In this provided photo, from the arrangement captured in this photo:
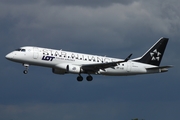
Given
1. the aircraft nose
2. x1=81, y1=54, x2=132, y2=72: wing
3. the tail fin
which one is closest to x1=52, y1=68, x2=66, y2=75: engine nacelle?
x1=81, y1=54, x2=132, y2=72: wing

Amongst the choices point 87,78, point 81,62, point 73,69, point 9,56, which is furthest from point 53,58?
point 87,78

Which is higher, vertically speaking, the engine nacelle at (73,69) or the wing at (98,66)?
the wing at (98,66)

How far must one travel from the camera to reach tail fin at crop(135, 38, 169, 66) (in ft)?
359

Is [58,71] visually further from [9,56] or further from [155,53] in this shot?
[155,53]

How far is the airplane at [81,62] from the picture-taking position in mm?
96438

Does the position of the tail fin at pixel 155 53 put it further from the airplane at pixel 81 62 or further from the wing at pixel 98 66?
the wing at pixel 98 66

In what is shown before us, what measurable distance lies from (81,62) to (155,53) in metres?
18.2

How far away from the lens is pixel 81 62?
3930 inches

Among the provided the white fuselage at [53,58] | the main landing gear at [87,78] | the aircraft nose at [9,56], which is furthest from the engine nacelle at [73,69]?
the aircraft nose at [9,56]

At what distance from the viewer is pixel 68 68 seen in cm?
9806

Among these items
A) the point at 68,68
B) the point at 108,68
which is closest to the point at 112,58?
the point at 108,68

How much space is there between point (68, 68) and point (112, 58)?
9989 mm

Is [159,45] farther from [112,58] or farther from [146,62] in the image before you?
[112,58]

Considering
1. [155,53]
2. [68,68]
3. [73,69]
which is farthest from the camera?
[155,53]
